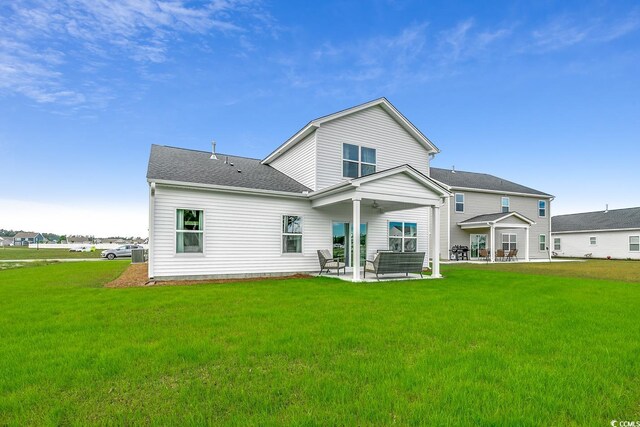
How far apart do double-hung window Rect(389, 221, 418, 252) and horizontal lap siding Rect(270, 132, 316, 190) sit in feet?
15.4

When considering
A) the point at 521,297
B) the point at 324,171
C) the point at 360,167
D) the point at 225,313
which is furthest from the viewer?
the point at 360,167

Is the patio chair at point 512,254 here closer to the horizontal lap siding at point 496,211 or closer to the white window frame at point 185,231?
the horizontal lap siding at point 496,211

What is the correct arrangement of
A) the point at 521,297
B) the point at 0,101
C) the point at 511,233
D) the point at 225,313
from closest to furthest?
the point at 225,313
the point at 521,297
the point at 0,101
the point at 511,233

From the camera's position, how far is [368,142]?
1495cm

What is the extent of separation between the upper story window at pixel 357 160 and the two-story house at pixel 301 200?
5 cm

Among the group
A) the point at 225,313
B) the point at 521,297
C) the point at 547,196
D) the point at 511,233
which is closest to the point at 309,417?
the point at 225,313

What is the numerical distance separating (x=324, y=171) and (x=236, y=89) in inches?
443

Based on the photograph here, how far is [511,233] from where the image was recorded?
2711 centimetres

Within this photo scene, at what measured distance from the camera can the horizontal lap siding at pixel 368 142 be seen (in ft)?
45.4

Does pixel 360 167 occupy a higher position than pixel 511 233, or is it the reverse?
pixel 360 167

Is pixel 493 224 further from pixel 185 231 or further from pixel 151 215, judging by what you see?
pixel 151 215

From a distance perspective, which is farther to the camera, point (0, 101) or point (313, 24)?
point (313, 24)

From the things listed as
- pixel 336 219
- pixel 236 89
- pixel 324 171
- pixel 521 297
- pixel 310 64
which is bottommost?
pixel 521 297

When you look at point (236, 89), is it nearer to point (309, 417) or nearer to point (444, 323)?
point (444, 323)
